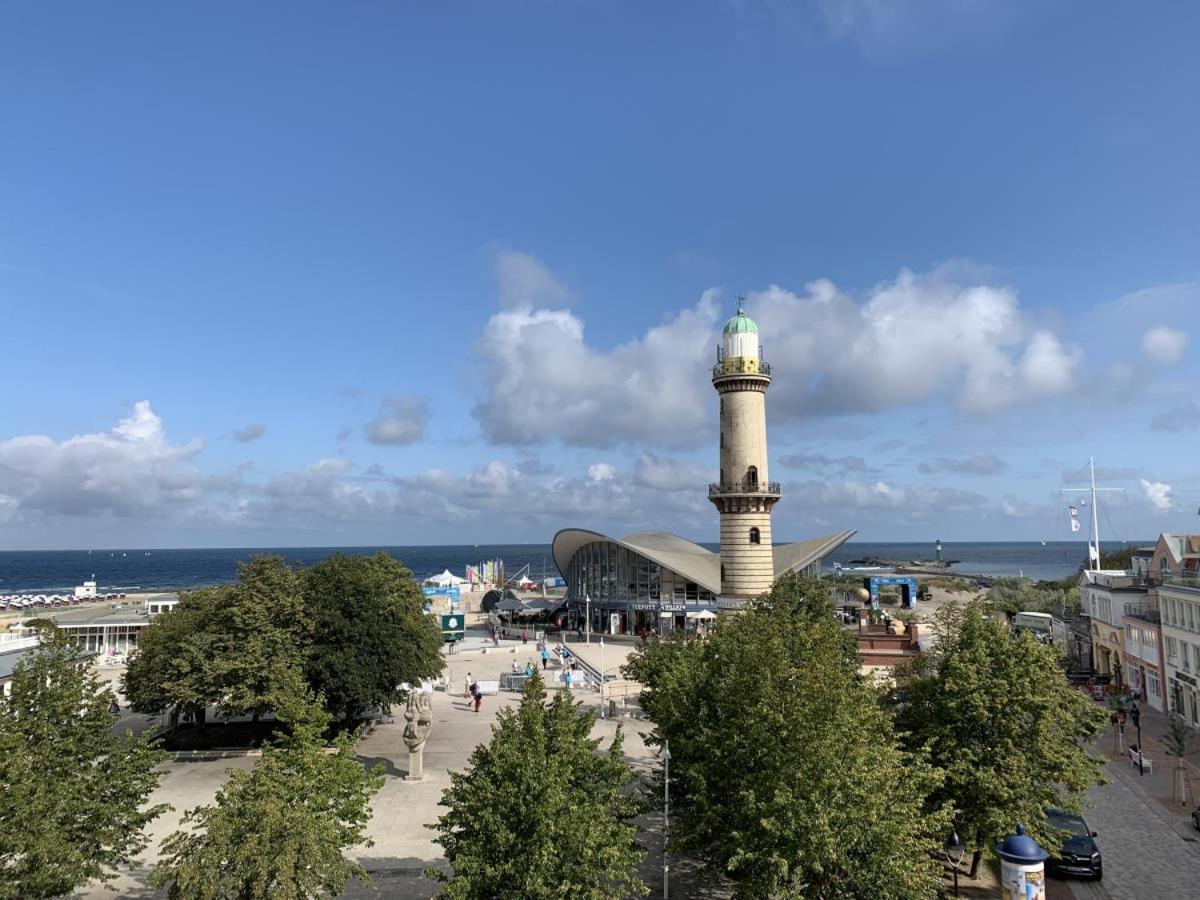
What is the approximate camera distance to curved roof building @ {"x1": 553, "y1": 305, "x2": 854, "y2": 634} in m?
53.9

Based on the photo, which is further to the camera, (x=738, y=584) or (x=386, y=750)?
(x=738, y=584)

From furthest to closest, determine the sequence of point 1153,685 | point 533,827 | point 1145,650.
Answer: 1. point 1145,650
2. point 1153,685
3. point 533,827

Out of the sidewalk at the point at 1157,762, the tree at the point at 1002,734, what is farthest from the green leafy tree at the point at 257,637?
the sidewalk at the point at 1157,762

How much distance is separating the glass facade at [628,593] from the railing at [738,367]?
1596cm

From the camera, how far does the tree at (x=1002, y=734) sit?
1769cm

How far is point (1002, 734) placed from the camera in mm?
18547

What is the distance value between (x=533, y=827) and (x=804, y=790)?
4861 millimetres

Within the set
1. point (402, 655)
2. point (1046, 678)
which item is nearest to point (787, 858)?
point (1046, 678)

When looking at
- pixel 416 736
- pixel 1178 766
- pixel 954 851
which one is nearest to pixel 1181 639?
pixel 1178 766

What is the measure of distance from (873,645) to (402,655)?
98.3 feet

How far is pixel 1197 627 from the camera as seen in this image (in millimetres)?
33344

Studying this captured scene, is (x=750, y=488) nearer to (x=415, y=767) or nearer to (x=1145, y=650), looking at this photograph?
(x=1145, y=650)

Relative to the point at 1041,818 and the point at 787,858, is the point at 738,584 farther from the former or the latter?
the point at 787,858

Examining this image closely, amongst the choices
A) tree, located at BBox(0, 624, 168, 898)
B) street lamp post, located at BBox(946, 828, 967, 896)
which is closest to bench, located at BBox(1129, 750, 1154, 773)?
street lamp post, located at BBox(946, 828, 967, 896)
